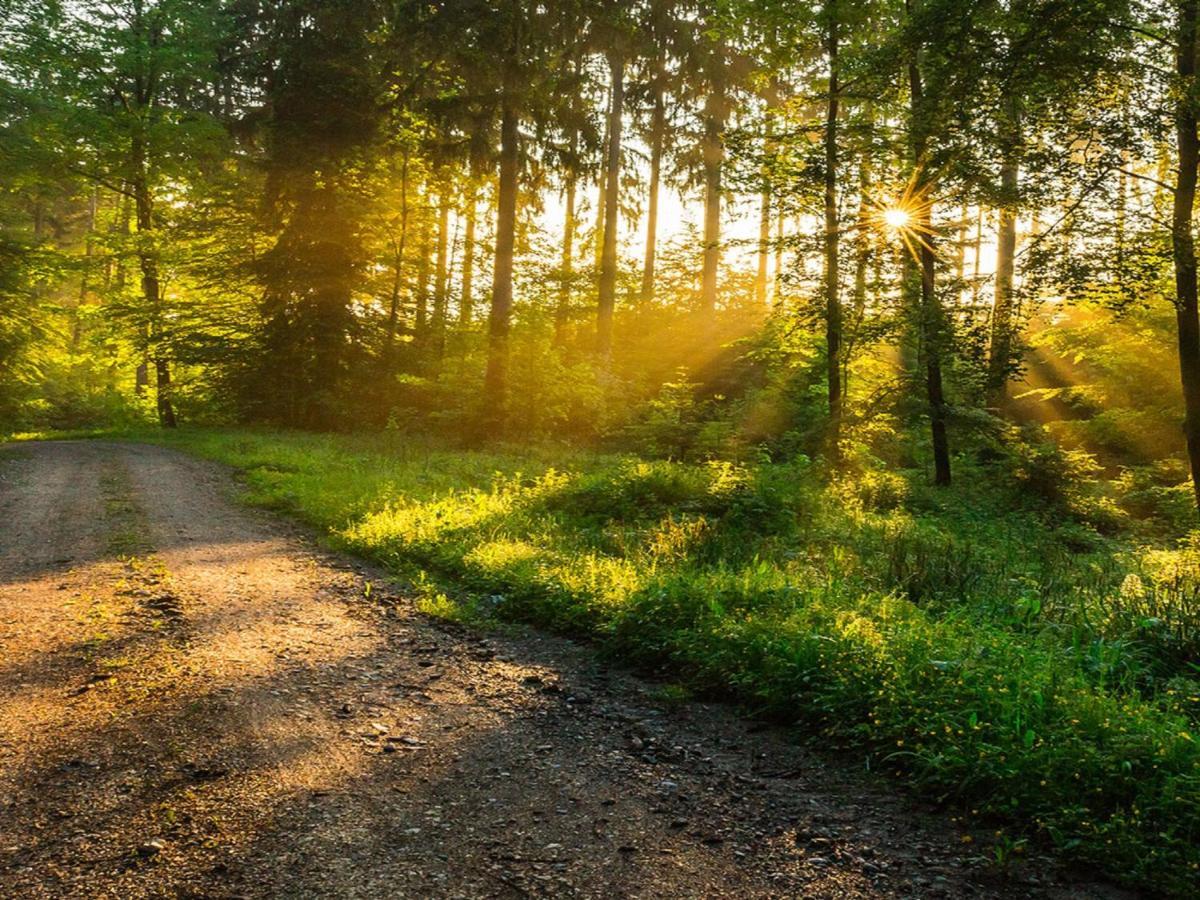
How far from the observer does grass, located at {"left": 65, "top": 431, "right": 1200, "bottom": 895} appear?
11.5ft

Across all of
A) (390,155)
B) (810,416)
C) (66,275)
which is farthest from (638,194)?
(66,275)

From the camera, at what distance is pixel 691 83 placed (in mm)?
25406

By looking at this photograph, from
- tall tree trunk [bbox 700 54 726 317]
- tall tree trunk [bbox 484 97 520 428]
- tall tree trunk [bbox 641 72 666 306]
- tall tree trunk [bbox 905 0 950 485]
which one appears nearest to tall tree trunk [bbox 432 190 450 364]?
tall tree trunk [bbox 484 97 520 428]

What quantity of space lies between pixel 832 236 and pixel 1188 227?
6.86m

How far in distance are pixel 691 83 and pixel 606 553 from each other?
866 inches

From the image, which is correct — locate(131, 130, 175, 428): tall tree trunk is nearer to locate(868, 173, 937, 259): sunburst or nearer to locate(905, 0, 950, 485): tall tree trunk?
locate(868, 173, 937, 259): sunburst

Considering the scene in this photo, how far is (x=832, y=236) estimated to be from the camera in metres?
16.3

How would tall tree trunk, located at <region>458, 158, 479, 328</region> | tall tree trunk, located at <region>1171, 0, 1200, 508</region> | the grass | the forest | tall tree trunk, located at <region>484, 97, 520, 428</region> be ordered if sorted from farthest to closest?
tall tree trunk, located at <region>458, 158, 479, 328</region> < tall tree trunk, located at <region>484, 97, 520, 428</region> < tall tree trunk, located at <region>1171, 0, 1200, 508</region> < the forest < the grass

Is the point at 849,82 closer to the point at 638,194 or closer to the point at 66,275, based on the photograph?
the point at 638,194

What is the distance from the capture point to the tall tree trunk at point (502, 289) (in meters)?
20.7

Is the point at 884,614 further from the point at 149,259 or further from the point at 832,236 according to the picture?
the point at 149,259

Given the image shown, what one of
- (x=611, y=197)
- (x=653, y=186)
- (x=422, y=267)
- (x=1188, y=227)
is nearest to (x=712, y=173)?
(x=653, y=186)

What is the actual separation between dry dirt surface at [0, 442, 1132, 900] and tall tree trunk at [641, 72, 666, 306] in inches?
943

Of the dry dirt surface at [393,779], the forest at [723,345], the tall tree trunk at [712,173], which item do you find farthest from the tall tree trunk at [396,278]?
the dry dirt surface at [393,779]
